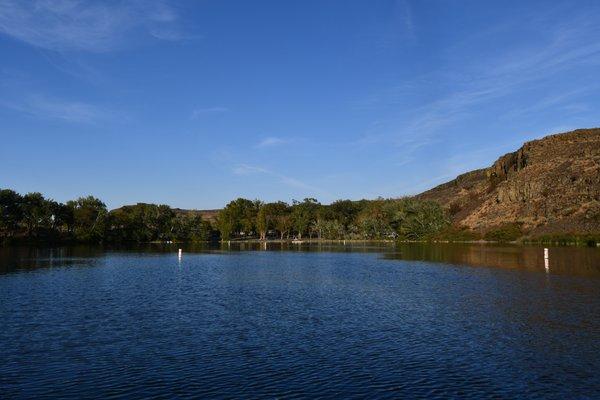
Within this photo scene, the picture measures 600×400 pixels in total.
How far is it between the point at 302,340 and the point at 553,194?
148 meters

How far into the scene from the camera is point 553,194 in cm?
15300

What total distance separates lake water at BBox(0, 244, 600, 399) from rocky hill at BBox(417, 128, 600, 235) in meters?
96.5

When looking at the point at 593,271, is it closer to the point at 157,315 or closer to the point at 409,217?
the point at 157,315

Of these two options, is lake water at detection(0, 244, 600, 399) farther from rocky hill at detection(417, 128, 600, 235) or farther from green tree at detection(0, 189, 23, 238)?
green tree at detection(0, 189, 23, 238)

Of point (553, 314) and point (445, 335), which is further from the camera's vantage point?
point (553, 314)

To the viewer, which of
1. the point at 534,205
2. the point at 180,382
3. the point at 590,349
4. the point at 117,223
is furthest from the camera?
the point at 117,223

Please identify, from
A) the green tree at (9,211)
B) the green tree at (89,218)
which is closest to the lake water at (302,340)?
the green tree at (9,211)

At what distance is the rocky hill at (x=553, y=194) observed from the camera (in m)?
134

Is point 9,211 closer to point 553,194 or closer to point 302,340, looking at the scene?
point 302,340

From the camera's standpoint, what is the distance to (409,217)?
194 m

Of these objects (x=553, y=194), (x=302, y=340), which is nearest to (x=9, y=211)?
(x=302, y=340)

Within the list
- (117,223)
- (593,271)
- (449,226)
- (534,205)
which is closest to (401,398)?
(593,271)

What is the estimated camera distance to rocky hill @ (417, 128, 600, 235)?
134m

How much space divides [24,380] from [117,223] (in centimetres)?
19110
